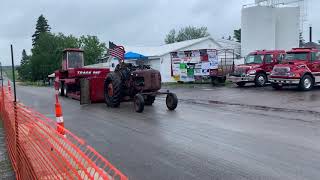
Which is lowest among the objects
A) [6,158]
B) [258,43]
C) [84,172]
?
[6,158]

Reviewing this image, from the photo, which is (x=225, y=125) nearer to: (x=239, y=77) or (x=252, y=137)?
(x=252, y=137)

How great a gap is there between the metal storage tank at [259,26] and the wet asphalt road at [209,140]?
28.4m

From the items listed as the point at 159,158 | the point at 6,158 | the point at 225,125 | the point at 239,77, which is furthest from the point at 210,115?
the point at 239,77

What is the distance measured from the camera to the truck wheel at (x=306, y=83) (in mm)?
21953

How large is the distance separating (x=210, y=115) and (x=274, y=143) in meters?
5.15

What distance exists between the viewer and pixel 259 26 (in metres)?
43.5

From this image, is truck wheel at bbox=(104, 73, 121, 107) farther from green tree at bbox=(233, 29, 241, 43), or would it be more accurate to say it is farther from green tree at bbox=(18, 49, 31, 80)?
green tree at bbox=(233, 29, 241, 43)

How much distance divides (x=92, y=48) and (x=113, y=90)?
78514mm

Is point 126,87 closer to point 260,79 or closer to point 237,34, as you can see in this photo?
point 260,79

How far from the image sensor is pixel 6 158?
8.32 meters

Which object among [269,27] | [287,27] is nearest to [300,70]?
[269,27]

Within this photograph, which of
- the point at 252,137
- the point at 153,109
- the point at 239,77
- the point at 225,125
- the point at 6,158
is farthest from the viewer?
the point at 239,77

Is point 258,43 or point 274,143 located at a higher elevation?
point 258,43

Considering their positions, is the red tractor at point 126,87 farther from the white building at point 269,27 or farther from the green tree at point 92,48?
the green tree at point 92,48
